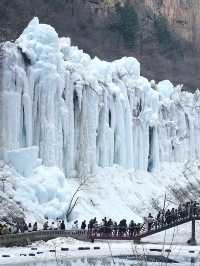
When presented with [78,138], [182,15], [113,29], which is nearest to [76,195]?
[78,138]

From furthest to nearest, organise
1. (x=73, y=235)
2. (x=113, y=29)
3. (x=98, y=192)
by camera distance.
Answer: (x=113, y=29), (x=98, y=192), (x=73, y=235)

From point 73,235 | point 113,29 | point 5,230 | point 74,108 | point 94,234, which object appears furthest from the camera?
point 113,29

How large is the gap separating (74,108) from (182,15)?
8989 centimetres

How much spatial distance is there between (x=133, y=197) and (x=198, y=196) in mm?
14995

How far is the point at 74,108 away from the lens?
171 feet

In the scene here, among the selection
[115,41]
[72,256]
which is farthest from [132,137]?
[115,41]

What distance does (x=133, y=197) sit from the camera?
55.6 metres

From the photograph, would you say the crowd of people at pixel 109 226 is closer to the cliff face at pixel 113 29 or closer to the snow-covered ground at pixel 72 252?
the snow-covered ground at pixel 72 252

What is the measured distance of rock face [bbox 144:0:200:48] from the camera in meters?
133

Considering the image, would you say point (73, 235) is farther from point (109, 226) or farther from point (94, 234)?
point (109, 226)

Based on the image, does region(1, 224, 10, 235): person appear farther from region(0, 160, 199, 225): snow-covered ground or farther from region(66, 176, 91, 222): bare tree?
region(66, 176, 91, 222): bare tree

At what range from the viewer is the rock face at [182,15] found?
132875mm

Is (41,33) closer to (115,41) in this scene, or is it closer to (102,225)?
(102,225)

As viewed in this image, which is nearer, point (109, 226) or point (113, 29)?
point (109, 226)
